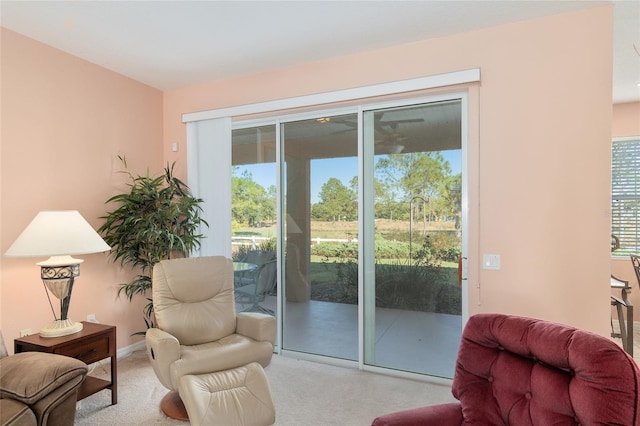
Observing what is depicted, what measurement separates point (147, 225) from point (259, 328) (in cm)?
147

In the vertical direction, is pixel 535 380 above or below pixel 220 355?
above

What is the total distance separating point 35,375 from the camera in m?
1.88

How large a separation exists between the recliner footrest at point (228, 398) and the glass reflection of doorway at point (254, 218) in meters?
1.41

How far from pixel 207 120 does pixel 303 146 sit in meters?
1.12

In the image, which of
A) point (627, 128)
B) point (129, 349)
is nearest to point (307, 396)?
point (129, 349)

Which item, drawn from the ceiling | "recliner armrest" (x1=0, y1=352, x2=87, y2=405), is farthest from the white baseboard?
the ceiling

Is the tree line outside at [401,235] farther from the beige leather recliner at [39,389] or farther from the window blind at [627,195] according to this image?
the window blind at [627,195]

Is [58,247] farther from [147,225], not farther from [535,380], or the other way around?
[535,380]

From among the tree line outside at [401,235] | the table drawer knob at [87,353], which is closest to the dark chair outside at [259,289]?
the tree line outside at [401,235]

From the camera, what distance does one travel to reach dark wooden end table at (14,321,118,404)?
238 centimetres

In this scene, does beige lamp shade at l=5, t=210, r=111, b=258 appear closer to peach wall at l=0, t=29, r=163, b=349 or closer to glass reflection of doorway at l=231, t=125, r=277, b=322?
peach wall at l=0, t=29, r=163, b=349

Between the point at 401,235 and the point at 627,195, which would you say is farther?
the point at 627,195

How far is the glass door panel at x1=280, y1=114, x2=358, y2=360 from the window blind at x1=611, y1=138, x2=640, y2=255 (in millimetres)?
3654

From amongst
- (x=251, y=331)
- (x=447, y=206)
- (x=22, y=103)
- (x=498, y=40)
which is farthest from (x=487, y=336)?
(x=22, y=103)
